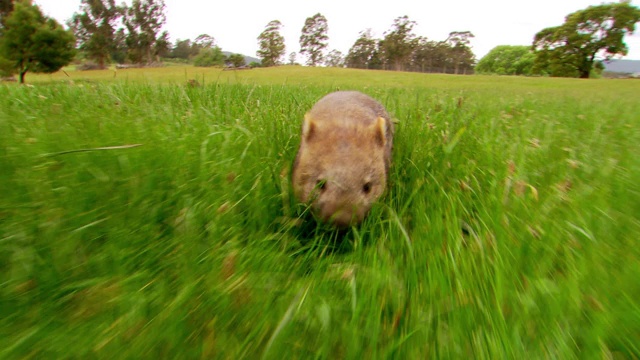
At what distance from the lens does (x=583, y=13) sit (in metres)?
55.2

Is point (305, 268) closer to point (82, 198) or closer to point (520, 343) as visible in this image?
point (520, 343)

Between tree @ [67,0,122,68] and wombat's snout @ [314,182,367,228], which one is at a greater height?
tree @ [67,0,122,68]

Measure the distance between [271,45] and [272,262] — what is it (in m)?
89.8

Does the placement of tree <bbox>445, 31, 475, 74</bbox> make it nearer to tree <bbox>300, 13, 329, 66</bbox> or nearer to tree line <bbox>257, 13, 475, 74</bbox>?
tree line <bbox>257, 13, 475, 74</bbox>

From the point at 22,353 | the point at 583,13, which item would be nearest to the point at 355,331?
the point at 22,353

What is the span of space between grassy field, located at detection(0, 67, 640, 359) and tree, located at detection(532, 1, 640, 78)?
71992 millimetres

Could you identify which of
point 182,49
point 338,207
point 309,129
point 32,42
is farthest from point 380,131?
point 182,49

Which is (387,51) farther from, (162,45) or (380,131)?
(380,131)

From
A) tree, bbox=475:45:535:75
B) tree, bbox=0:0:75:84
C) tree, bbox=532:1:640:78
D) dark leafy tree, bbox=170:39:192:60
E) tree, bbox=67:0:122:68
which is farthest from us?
dark leafy tree, bbox=170:39:192:60

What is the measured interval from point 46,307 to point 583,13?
7627cm

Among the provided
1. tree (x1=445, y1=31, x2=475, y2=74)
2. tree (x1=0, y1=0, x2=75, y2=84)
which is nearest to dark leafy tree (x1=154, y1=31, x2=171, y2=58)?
tree (x1=0, y1=0, x2=75, y2=84)

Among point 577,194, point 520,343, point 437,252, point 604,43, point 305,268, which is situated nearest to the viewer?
point 520,343

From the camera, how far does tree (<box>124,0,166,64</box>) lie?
7169 cm

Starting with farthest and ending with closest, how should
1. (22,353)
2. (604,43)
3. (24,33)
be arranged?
(604,43)
(24,33)
(22,353)
